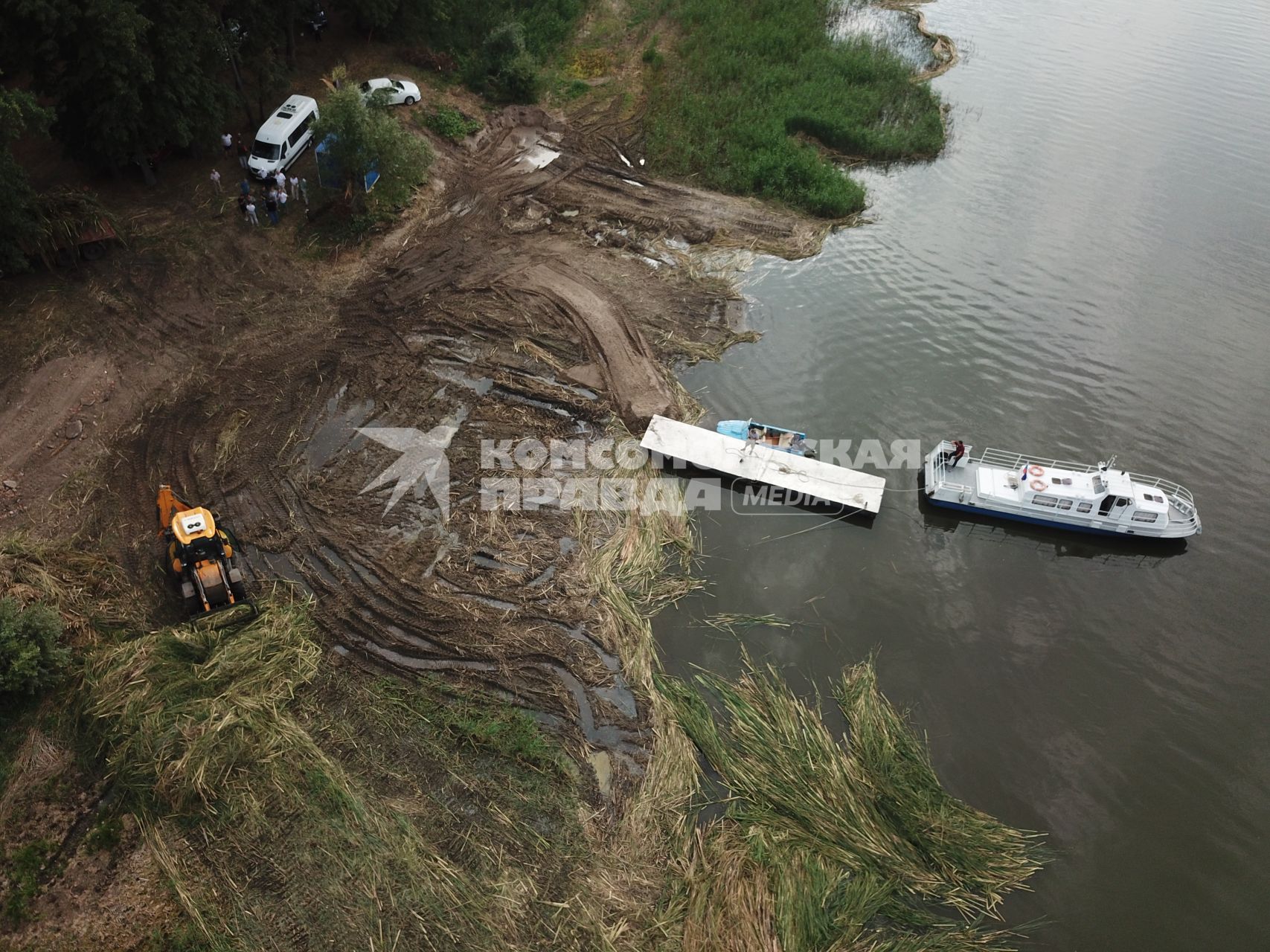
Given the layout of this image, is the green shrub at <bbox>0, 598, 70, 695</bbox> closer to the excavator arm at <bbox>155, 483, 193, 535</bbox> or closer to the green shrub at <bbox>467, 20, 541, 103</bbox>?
the excavator arm at <bbox>155, 483, 193, 535</bbox>

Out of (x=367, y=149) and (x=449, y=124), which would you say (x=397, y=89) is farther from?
(x=367, y=149)

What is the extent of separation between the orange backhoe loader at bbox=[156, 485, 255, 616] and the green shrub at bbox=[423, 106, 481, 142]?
23928 millimetres

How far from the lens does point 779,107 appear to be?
129 feet

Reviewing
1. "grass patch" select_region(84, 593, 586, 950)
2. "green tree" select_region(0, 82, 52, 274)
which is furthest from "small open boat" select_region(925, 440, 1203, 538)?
"green tree" select_region(0, 82, 52, 274)

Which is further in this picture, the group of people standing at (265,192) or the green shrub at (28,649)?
the group of people standing at (265,192)

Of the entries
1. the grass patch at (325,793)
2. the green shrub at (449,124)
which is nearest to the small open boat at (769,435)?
the grass patch at (325,793)

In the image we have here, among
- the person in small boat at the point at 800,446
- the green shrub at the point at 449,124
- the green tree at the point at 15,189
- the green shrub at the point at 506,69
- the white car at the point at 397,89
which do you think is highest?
the green shrub at the point at 506,69

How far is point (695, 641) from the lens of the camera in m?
20.0

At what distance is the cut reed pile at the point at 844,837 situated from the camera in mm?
15008

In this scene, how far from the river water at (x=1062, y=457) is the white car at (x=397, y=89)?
19.2 m

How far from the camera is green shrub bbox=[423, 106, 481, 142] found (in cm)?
3603

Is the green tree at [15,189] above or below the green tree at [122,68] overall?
below

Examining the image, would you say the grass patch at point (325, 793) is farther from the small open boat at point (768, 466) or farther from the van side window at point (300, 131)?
the van side window at point (300, 131)

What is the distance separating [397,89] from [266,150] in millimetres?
7940
